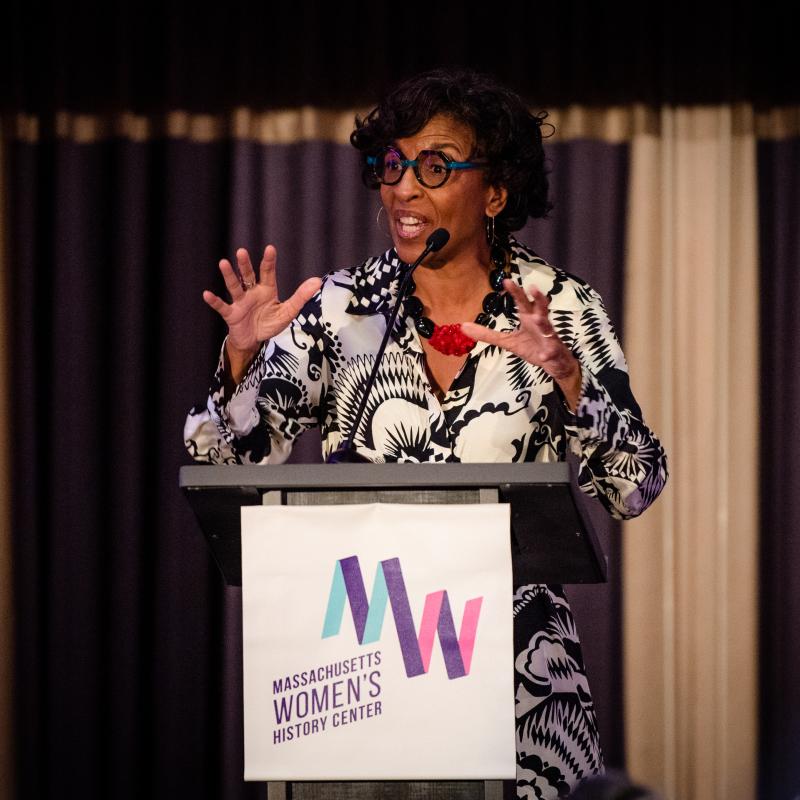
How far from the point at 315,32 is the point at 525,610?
110 inches

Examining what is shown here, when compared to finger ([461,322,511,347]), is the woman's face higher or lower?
higher

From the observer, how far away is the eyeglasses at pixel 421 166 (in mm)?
2078

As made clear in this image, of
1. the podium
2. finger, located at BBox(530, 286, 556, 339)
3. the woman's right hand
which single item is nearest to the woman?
the woman's right hand

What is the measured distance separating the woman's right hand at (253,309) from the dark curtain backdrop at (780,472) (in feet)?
8.56

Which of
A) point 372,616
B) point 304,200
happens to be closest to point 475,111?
point 372,616

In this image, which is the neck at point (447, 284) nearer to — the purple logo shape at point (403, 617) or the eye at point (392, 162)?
the eye at point (392, 162)

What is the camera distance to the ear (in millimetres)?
2211

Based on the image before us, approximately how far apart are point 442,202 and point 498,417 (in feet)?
1.28

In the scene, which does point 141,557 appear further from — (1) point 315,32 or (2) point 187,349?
(1) point 315,32

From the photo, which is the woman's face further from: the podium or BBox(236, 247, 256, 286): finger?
the podium

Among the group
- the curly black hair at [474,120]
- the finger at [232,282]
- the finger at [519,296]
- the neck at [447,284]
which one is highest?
the curly black hair at [474,120]

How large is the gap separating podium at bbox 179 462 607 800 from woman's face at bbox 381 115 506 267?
2.10 ft

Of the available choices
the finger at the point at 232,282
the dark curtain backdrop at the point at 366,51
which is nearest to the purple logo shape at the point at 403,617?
the finger at the point at 232,282

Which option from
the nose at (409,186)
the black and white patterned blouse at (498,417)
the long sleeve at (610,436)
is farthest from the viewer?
the nose at (409,186)
